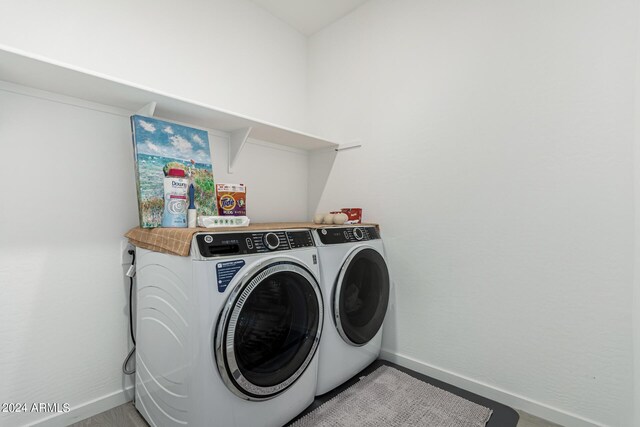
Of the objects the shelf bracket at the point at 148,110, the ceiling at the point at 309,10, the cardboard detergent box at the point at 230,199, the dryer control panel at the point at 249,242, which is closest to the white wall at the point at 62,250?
the shelf bracket at the point at 148,110

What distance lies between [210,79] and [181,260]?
135 cm

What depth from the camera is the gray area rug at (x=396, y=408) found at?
140 centimetres

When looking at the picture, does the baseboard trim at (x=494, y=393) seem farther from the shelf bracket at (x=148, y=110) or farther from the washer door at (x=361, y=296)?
the shelf bracket at (x=148, y=110)

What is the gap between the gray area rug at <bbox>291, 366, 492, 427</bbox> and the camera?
1402mm

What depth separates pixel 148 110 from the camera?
1461 millimetres

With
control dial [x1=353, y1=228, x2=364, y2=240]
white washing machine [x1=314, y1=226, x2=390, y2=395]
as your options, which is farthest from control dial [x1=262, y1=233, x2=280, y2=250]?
control dial [x1=353, y1=228, x2=364, y2=240]

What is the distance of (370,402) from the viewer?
1.55 m

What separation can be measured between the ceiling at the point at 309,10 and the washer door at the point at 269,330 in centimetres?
200

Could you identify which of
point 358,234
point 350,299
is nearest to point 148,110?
point 358,234

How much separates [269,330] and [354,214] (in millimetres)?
1072

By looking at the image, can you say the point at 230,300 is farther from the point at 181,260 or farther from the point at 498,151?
the point at 498,151

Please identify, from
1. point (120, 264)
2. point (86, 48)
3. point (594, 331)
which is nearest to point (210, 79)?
point (86, 48)

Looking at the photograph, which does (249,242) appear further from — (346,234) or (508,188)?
(508,188)

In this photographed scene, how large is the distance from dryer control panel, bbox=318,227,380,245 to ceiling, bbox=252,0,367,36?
170 cm
